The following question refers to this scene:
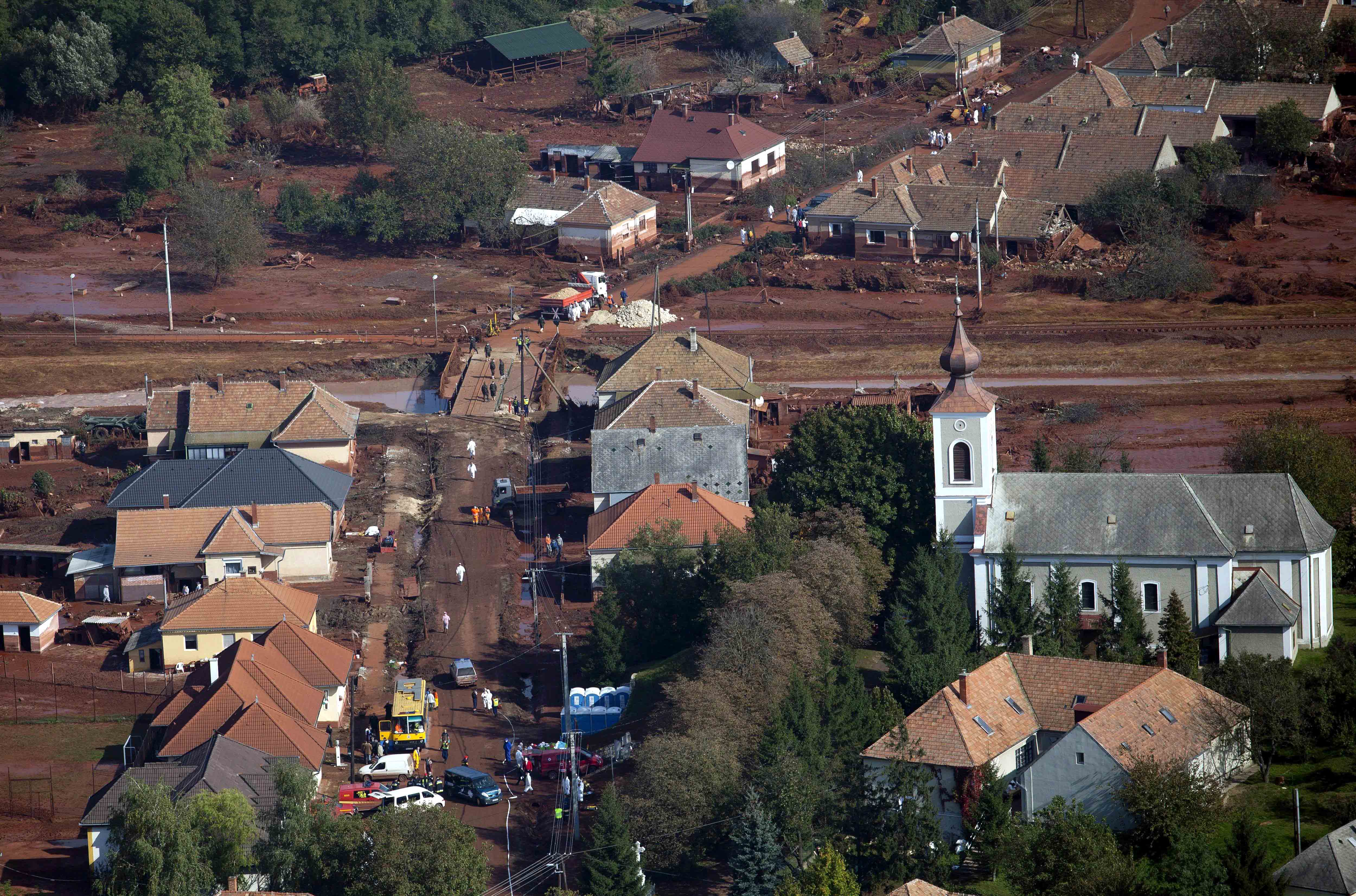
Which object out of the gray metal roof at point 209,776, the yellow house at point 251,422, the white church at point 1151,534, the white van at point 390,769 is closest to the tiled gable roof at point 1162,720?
the white church at point 1151,534

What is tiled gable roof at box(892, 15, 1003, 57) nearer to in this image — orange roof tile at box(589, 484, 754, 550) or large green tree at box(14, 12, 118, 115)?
large green tree at box(14, 12, 118, 115)

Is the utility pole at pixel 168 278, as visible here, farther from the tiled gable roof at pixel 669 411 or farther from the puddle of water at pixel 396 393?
the tiled gable roof at pixel 669 411

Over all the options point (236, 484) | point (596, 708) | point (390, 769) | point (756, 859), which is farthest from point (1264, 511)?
point (236, 484)

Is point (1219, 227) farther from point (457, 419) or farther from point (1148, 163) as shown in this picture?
point (457, 419)

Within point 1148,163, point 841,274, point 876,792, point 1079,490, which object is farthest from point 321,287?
point 876,792

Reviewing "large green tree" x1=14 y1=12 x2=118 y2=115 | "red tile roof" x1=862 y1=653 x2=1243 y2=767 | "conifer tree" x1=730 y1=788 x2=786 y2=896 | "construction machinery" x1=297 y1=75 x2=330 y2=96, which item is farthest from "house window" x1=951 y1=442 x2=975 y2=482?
"large green tree" x1=14 y1=12 x2=118 y2=115

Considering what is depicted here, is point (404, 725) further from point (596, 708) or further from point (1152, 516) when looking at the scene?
point (1152, 516)
